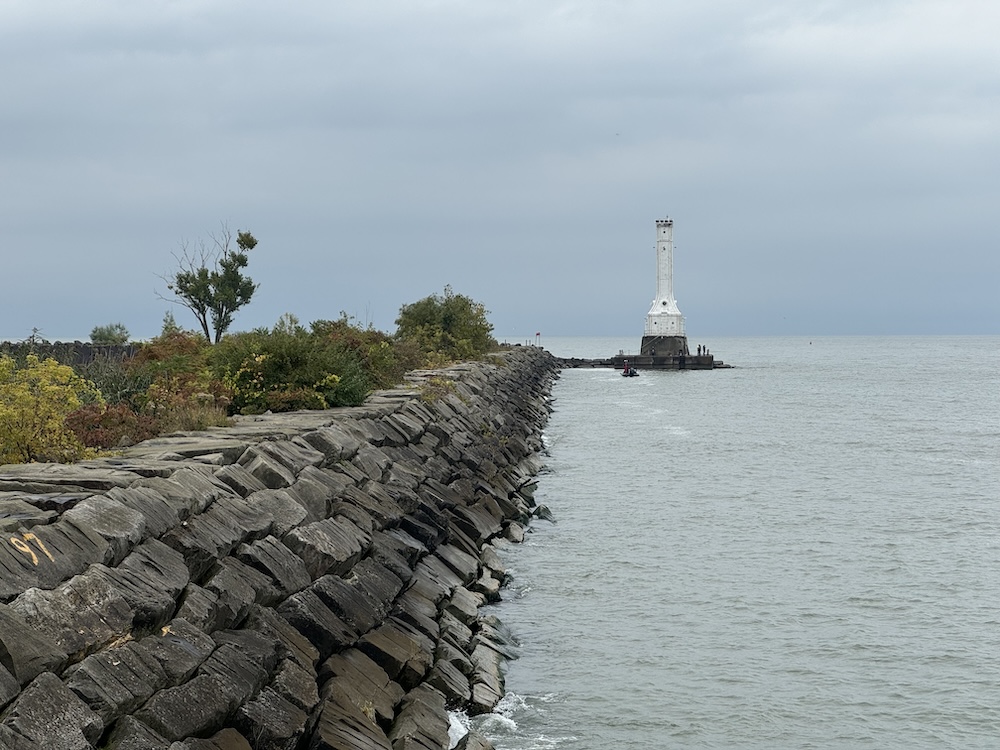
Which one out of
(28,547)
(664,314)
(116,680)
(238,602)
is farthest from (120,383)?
(664,314)

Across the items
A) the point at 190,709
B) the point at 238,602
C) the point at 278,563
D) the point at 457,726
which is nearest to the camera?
the point at 190,709

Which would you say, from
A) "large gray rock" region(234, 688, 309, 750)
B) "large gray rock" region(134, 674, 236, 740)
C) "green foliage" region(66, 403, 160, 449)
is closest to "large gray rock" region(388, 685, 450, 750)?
"large gray rock" region(234, 688, 309, 750)

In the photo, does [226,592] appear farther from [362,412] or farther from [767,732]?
[362,412]

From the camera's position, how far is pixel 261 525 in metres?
10.6

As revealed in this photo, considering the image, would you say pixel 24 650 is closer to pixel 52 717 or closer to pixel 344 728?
pixel 52 717

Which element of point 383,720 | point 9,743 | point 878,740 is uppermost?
point 9,743

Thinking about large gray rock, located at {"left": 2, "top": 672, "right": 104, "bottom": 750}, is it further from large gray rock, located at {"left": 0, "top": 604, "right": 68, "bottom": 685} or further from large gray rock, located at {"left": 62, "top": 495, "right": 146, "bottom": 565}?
large gray rock, located at {"left": 62, "top": 495, "right": 146, "bottom": 565}

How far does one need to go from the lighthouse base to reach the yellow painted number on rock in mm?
93662

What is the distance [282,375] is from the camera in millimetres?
20750

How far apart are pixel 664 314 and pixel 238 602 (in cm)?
9240

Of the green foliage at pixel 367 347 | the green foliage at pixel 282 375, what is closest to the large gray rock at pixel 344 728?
the green foliage at pixel 282 375

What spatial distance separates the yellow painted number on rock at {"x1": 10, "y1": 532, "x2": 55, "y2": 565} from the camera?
7566 millimetres

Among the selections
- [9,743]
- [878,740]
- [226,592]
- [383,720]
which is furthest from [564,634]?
[9,743]

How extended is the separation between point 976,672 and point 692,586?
4882 millimetres
